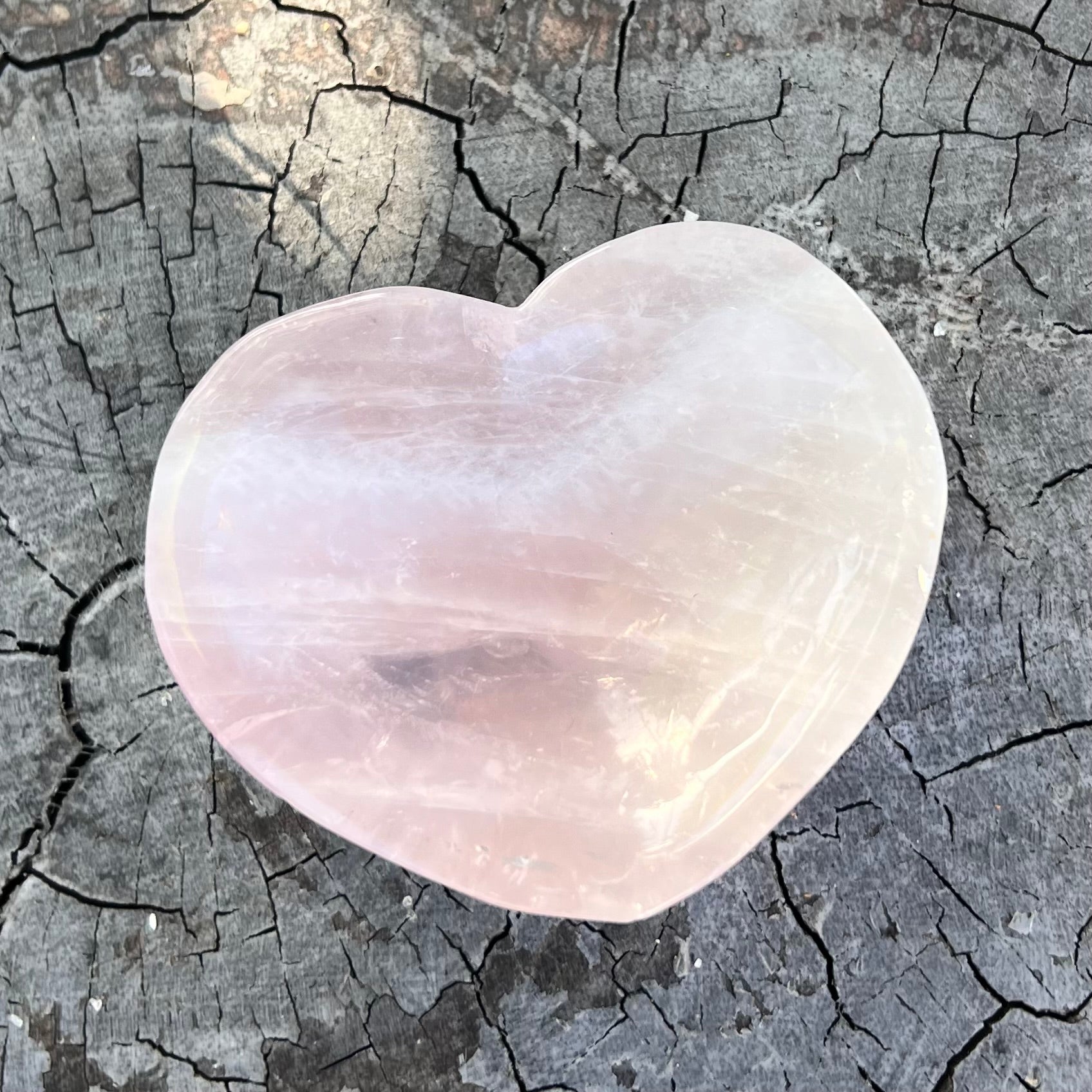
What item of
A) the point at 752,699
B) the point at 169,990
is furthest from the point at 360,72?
the point at 169,990

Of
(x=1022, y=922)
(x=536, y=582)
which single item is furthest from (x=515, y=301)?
(x=1022, y=922)

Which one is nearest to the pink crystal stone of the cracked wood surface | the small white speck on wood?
the cracked wood surface

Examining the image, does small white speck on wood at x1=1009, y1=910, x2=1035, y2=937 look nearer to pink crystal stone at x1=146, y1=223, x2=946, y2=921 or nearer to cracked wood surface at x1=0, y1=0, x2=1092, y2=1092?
cracked wood surface at x1=0, y1=0, x2=1092, y2=1092

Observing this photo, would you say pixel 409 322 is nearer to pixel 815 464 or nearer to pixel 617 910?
pixel 815 464

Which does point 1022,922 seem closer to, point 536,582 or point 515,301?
point 536,582

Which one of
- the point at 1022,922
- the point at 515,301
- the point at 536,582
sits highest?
the point at 515,301
